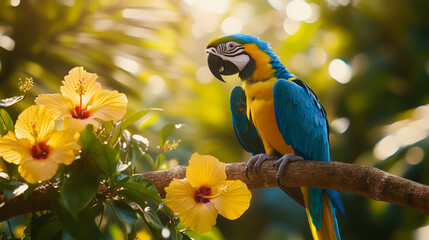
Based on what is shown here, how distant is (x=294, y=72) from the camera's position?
3377mm

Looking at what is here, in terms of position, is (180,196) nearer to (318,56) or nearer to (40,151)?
(40,151)

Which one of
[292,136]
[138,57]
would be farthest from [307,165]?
[138,57]

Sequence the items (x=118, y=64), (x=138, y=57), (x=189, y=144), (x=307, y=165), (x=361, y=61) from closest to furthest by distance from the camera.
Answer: (x=307, y=165), (x=118, y=64), (x=138, y=57), (x=189, y=144), (x=361, y=61)

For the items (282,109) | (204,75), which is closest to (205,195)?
(282,109)

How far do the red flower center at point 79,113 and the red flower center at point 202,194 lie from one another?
8.2 inches

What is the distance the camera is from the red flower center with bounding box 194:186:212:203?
0.66 meters

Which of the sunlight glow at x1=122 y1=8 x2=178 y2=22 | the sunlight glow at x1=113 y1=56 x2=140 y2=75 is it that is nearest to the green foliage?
the sunlight glow at x1=113 y1=56 x2=140 y2=75

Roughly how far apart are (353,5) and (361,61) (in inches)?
25.2

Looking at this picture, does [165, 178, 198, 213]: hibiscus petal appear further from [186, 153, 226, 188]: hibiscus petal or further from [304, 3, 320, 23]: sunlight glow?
[304, 3, 320, 23]: sunlight glow

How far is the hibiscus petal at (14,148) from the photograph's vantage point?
0.59 m

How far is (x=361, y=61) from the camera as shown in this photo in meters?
3.93

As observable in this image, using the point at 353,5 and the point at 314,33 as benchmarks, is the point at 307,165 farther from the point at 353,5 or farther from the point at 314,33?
the point at 353,5

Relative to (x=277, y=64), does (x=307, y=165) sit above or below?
below

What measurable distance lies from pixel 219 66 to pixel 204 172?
54cm
